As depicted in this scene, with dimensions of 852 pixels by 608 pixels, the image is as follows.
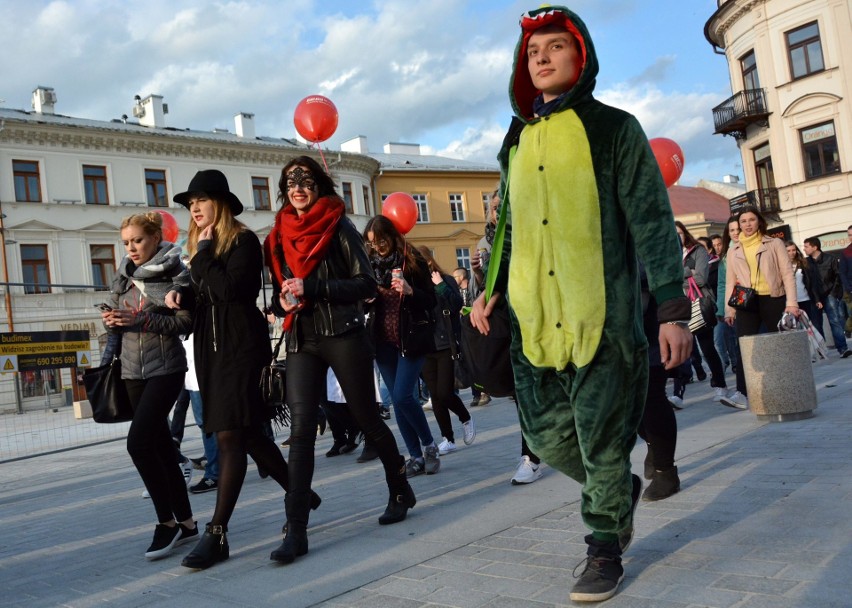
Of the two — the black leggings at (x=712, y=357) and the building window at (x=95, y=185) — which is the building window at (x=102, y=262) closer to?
the building window at (x=95, y=185)

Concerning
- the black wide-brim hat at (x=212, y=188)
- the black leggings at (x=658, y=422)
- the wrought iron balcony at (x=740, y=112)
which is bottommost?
the black leggings at (x=658, y=422)

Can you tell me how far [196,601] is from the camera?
3.57 meters

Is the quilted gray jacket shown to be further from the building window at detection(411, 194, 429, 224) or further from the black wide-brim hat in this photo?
the building window at detection(411, 194, 429, 224)

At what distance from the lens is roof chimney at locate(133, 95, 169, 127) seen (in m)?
41.4

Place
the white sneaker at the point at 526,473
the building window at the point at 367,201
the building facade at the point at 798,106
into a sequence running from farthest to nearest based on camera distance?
the building window at the point at 367,201, the building facade at the point at 798,106, the white sneaker at the point at 526,473

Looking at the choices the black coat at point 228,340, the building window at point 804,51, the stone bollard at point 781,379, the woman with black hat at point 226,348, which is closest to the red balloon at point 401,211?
the stone bollard at point 781,379

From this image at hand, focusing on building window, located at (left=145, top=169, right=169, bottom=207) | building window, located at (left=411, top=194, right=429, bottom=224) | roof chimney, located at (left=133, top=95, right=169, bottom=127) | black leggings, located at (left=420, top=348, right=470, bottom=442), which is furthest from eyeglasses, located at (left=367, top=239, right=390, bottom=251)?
building window, located at (left=411, top=194, right=429, bottom=224)

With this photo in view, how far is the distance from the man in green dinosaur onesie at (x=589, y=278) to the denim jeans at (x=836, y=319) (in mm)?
10645

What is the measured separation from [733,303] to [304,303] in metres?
4.79

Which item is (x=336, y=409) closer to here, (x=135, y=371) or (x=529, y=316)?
(x=135, y=371)

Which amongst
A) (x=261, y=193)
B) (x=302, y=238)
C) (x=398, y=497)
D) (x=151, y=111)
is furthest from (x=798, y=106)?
(x=302, y=238)

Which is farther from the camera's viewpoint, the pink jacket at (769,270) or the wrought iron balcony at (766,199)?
the wrought iron balcony at (766,199)

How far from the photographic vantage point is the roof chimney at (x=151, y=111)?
4144 centimetres

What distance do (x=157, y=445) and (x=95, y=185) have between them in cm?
3535
